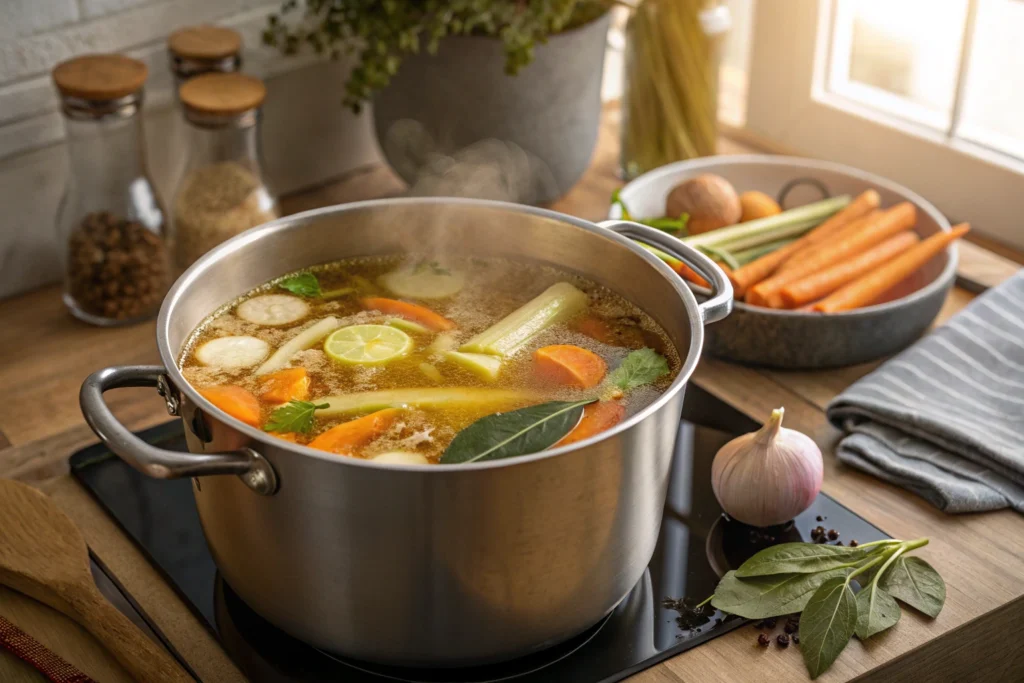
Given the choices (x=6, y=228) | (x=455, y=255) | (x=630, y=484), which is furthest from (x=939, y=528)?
(x=6, y=228)

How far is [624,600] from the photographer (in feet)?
3.05

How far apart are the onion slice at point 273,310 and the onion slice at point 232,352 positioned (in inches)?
1.3

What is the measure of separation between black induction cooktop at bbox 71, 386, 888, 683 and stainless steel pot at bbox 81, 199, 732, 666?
0.12 ft

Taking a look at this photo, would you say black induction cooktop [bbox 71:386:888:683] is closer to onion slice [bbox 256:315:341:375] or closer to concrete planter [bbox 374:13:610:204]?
onion slice [bbox 256:315:341:375]

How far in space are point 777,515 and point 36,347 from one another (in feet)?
2.91

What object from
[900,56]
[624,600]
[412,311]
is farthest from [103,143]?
[900,56]

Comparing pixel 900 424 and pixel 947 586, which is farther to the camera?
pixel 900 424

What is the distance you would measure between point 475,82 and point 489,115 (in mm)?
48

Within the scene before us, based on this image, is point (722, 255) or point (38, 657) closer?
point (38, 657)

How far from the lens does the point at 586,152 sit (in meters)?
1.59

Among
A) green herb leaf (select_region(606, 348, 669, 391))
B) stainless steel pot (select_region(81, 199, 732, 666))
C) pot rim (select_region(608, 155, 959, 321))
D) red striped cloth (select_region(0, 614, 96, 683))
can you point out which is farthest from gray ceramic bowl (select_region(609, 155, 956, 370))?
red striped cloth (select_region(0, 614, 96, 683))

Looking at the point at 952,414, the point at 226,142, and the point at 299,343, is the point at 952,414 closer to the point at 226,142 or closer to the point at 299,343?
the point at 299,343

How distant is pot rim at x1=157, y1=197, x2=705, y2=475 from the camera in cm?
70

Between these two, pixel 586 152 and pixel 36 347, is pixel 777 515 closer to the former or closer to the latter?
pixel 586 152
